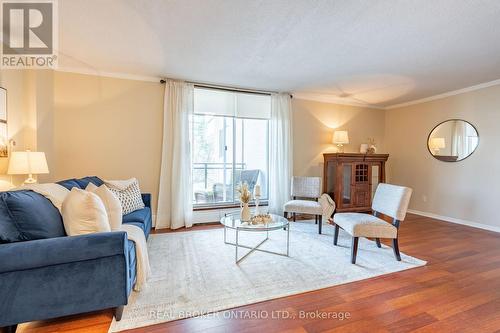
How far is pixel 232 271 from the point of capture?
7.79 ft

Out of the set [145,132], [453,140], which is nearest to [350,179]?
[453,140]

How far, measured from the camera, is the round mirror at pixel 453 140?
13.6 feet

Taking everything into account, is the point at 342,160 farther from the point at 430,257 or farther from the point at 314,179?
the point at 430,257

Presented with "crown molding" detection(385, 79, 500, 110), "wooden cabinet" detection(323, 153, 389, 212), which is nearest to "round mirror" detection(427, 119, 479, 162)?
"crown molding" detection(385, 79, 500, 110)

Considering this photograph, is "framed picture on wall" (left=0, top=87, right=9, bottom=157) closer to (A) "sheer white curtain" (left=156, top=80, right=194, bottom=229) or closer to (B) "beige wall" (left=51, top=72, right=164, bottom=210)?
(B) "beige wall" (left=51, top=72, right=164, bottom=210)

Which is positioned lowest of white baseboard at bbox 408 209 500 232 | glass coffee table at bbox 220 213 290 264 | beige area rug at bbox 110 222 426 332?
beige area rug at bbox 110 222 426 332

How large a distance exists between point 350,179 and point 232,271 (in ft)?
10.2

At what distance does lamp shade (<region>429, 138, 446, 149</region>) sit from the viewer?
4555mm

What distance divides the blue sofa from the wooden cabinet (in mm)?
3818

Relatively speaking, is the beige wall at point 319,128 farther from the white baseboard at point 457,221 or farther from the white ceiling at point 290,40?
the white baseboard at point 457,221

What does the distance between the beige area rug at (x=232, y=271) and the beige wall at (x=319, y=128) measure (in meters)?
1.81

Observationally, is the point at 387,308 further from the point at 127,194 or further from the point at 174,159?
the point at 174,159

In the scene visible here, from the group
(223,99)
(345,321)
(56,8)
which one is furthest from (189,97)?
(345,321)

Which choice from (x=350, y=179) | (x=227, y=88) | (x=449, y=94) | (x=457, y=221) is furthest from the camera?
(x=350, y=179)
